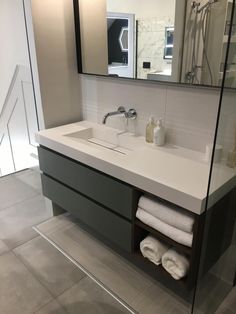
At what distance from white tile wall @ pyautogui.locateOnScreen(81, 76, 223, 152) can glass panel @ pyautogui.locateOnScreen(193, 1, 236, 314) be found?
0.28 metres

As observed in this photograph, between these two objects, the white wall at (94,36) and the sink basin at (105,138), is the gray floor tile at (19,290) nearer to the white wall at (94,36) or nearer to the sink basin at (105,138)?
the sink basin at (105,138)

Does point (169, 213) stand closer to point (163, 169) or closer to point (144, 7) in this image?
point (163, 169)

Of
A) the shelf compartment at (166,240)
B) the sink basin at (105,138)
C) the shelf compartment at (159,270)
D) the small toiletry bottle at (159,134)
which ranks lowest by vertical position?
the shelf compartment at (159,270)

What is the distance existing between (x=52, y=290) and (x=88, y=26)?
1891 mm

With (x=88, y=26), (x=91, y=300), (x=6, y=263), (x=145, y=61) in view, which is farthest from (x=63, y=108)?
(x=91, y=300)

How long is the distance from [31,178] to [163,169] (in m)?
2.04

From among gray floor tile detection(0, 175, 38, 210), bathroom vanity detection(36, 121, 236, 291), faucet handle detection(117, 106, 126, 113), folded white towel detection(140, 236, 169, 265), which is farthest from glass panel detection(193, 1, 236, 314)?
gray floor tile detection(0, 175, 38, 210)

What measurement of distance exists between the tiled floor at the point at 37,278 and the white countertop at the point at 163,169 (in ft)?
2.52

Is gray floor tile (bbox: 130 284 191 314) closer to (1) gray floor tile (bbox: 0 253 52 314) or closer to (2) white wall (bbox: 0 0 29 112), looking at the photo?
(1) gray floor tile (bbox: 0 253 52 314)

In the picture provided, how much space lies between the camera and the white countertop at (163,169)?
1.24m

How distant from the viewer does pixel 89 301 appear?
64.3 inches

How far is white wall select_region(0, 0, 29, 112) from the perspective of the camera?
2.22 metres

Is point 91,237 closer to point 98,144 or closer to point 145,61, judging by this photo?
point 98,144

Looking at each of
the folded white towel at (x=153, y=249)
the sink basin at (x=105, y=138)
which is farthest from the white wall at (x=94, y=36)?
the folded white towel at (x=153, y=249)
